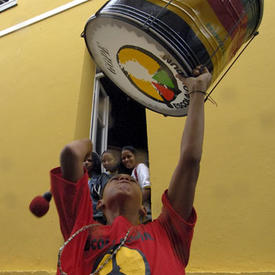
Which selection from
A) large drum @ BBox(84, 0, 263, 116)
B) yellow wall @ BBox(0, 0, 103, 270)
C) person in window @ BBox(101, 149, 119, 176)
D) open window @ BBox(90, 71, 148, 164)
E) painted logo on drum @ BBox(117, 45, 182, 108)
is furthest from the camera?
open window @ BBox(90, 71, 148, 164)

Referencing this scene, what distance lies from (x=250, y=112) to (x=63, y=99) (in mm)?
2024

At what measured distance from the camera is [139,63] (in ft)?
5.31

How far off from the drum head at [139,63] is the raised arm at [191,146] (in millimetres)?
83

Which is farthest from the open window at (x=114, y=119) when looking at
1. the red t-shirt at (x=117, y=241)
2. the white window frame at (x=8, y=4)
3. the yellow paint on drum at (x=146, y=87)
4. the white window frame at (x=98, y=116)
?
the red t-shirt at (x=117, y=241)

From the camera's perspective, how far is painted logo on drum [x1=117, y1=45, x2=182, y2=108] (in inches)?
60.3

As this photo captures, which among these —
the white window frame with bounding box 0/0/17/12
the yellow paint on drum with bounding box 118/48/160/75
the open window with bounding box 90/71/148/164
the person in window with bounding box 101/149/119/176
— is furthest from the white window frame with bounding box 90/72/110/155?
the yellow paint on drum with bounding box 118/48/160/75

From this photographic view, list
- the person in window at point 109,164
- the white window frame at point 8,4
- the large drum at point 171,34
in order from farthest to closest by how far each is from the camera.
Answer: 1. the white window frame at point 8,4
2. the person in window at point 109,164
3. the large drum at point 171,34

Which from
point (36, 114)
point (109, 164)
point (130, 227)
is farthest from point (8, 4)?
point (130, 227)

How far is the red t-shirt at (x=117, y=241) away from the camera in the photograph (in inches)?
50.3

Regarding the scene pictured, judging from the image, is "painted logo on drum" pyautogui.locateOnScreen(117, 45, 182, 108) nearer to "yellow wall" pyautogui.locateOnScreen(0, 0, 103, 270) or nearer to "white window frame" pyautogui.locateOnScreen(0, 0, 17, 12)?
"yellow wall" pyautogui.locateOnScreen(0, 0, 103, 270)

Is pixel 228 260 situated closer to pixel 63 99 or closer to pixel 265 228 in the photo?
pixel 265 228

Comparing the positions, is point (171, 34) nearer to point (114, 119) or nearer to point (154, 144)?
point (154, 144)

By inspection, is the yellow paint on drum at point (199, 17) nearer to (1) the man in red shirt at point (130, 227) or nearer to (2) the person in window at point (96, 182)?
(1) the man in red shirt at point (130, 227)

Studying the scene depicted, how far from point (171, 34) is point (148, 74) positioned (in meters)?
0.33
